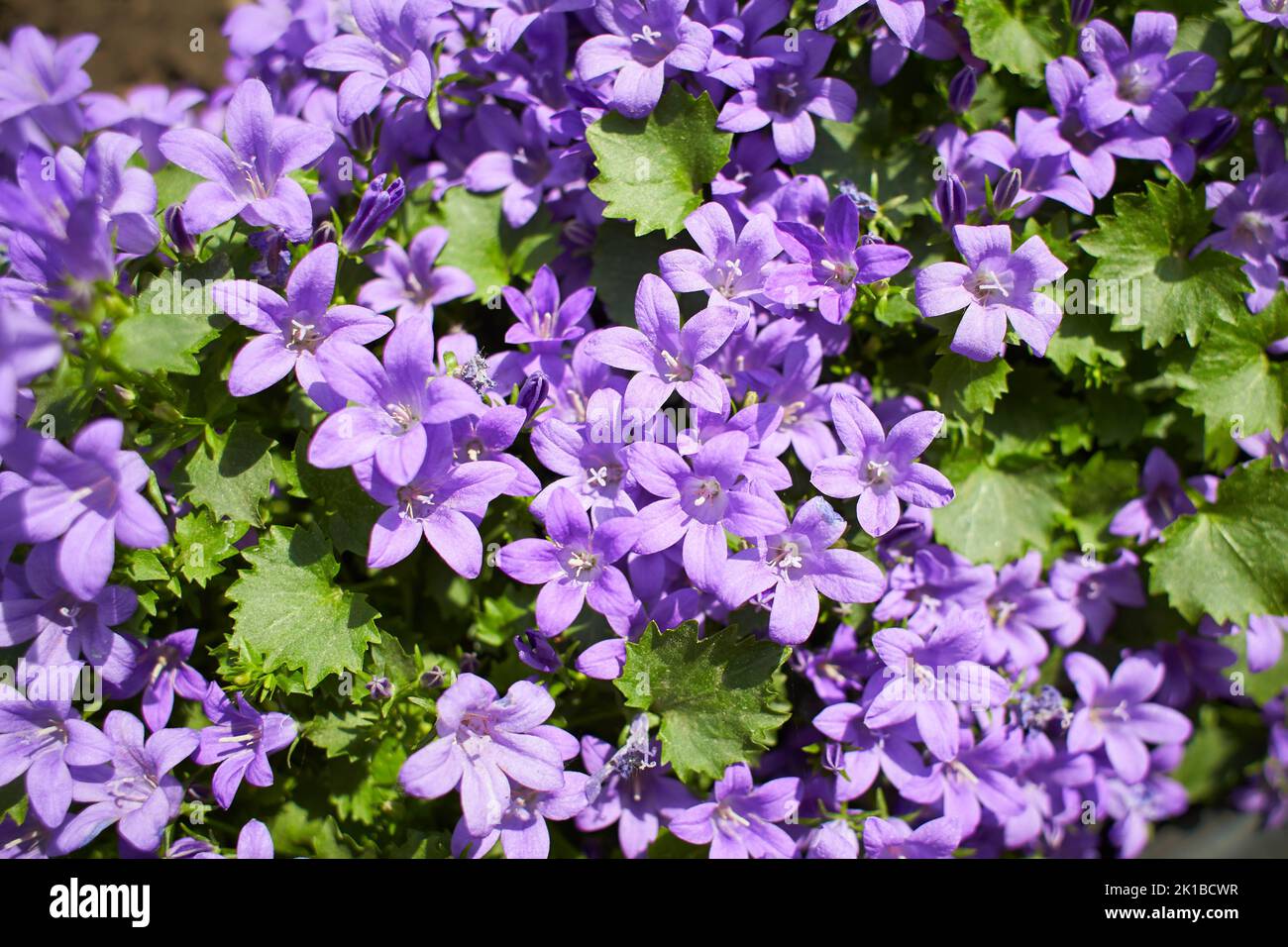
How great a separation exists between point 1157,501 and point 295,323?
340cm

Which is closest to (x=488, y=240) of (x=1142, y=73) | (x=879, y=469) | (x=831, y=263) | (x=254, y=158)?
(x=254, y=158)

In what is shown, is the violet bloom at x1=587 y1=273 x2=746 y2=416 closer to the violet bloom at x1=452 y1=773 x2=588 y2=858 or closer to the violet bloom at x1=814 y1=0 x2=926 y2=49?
the violet bloom at x1=814 y1=0 x2=926 y2=49

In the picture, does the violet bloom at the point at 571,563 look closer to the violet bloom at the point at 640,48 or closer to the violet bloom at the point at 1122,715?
the violet bloom at the point at 640,48

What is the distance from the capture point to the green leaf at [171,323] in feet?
8.80

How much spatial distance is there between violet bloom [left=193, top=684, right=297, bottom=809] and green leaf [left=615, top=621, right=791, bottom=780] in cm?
112

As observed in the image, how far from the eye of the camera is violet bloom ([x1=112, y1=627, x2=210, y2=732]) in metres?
3.10

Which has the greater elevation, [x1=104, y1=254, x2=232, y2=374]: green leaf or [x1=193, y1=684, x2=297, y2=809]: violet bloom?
[x1=104, y1=254, x2=232, y2=374]: green leaf

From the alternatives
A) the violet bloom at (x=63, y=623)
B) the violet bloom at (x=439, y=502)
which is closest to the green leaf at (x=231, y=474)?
the violet bloom at (x=63, y=623)

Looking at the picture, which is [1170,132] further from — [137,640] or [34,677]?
[34,677]

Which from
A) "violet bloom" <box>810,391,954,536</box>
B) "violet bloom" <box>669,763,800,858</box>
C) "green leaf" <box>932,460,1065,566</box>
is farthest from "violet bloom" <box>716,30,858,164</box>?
"violet bloom" <box>669,763,800,858</box>

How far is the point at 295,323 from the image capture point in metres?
3.02

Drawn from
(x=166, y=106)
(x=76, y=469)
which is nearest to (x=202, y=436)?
(x=76, y=469)

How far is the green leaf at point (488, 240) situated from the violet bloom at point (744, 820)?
207 cm

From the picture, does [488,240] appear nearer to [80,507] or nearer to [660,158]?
[660,158]
